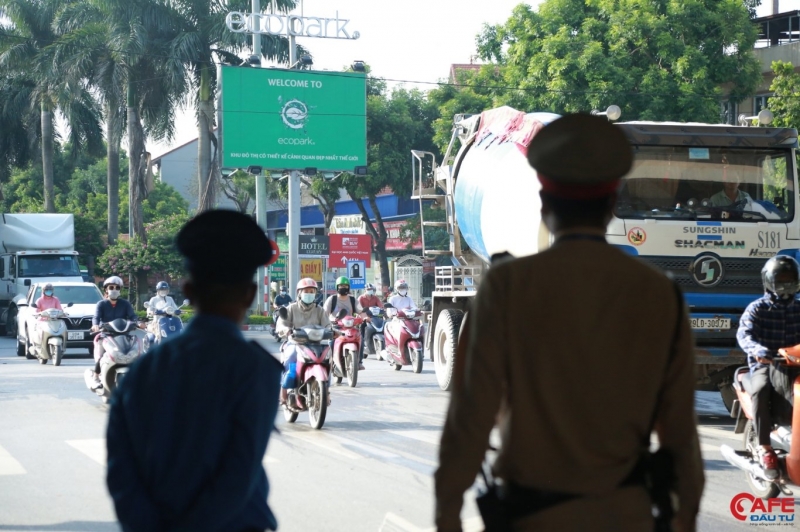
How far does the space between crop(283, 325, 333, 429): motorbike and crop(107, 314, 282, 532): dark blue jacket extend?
29.6 feet

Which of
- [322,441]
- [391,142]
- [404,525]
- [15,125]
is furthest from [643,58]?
[15,125]

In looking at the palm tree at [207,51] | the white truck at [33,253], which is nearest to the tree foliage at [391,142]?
the palm tree at [207,51]

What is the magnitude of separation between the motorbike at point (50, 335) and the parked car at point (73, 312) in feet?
2.29

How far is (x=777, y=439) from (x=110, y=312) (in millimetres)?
9193

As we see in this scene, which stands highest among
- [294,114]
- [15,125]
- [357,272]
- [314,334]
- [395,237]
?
[15,125]

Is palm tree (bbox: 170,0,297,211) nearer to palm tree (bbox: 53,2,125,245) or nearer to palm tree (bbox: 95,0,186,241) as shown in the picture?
palm tree (bbox: 95,0,186,241)

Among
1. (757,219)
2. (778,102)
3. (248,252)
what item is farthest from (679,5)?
(248,252)

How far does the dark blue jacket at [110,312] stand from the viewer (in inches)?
556

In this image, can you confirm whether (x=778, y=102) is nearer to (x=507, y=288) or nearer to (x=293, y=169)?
(x=293, y=169)

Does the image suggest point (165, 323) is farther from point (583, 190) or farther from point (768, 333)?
point (583, 190)

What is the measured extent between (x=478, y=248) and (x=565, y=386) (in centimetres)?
1356

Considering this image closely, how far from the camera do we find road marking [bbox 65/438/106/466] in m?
10.1

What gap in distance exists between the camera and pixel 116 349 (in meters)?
13.7

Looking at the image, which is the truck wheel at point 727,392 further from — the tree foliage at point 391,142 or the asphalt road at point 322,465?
the tree foliage at point 391,142
